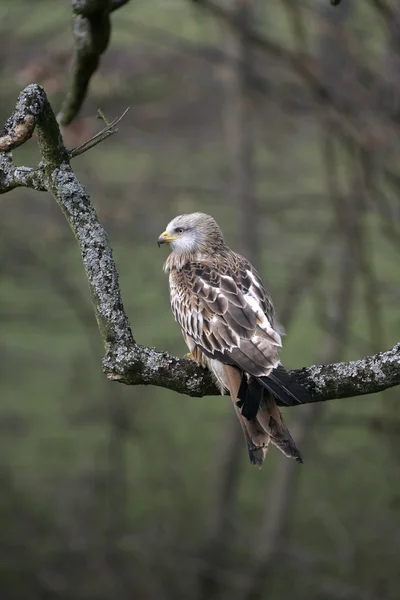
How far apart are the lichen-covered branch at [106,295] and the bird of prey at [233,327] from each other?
0.17 m

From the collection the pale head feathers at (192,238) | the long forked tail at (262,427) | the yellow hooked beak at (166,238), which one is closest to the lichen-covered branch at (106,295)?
the long forked tail at (262,427)

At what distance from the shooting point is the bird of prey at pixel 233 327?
356cm

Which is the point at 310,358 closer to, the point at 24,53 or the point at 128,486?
the point at 128,486

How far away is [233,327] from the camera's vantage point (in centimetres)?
407

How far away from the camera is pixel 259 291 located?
4520mm

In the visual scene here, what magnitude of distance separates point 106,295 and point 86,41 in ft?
5.11

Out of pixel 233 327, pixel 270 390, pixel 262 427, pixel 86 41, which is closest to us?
pixel 270 390

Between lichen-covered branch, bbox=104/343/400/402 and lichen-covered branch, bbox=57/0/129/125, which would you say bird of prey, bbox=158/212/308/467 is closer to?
lichen-covered branch, bbox=104/343/400/402

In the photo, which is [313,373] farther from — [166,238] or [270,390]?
[166,238]

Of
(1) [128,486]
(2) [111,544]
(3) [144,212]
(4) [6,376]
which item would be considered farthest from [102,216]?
(4) [6,376]

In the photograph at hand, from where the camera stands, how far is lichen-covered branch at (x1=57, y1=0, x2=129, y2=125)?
3.97m

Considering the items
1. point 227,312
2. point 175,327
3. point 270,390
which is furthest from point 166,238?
point 175,327

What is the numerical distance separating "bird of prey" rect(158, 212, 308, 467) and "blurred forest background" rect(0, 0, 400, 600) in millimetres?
2273

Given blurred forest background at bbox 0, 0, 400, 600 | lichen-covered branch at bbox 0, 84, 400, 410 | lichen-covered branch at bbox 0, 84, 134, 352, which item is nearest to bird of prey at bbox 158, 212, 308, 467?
lichen-covered branch at bbox 0, 84, 400, 410
